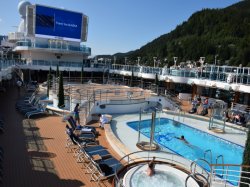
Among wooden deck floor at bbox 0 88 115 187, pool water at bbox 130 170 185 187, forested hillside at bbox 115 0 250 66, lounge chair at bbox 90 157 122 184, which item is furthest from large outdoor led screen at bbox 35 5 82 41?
forested hillside at bbox 115 0 250 66

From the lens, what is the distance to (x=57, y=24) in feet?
101

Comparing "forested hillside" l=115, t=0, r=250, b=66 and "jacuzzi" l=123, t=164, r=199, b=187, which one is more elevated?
"forested hillside" l=115, t=0, r=250, b=66

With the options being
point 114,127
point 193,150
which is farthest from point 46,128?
point 193,150

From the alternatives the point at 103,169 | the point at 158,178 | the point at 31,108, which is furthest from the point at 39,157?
the point at 31,108

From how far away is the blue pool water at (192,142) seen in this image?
9711mm

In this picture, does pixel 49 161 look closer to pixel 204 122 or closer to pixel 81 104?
pixel 81 104

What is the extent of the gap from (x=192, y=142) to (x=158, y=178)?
6.51 m

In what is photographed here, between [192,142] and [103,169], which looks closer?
[103,169]

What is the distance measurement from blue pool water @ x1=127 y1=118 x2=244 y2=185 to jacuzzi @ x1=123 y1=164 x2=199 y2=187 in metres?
4.10

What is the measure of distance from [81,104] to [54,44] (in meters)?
21.3

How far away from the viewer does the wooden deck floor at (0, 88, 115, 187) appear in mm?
6070

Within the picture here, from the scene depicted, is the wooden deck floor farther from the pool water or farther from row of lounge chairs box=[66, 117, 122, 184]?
the pool water

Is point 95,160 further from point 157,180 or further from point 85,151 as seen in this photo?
point 157,180

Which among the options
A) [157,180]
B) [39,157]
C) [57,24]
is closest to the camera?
Result: [157,180]
